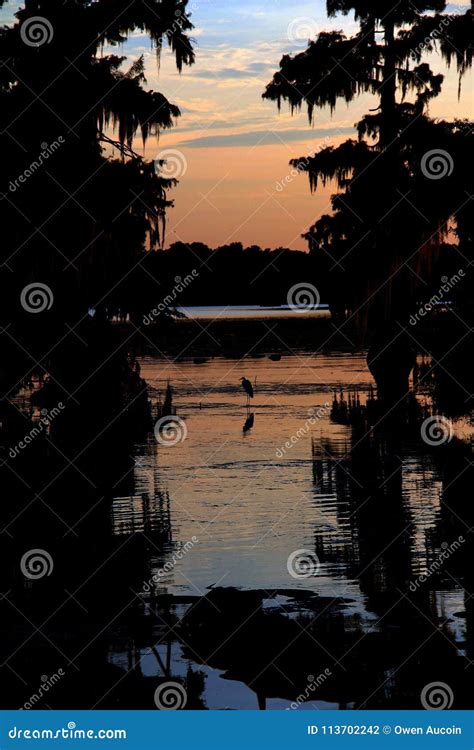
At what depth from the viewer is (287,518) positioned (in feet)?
56.9

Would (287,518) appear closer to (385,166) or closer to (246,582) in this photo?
(246,582)

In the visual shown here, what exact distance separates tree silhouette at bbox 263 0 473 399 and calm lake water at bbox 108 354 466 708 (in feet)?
11.3

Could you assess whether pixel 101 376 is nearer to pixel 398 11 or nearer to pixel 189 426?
pixel 189 426

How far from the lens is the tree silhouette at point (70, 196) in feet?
66.3

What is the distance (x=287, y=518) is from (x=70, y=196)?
7.37m

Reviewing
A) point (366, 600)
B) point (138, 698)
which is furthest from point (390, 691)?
point (366, 600)

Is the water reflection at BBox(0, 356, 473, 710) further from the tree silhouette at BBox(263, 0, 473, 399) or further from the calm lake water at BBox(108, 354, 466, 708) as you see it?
the tree silhouette at BBox(263, 0, 473, 399)

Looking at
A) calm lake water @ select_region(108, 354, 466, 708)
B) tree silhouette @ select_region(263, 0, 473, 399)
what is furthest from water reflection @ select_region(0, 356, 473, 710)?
tree silhouette @ select_region(263, 0, 473, 399)

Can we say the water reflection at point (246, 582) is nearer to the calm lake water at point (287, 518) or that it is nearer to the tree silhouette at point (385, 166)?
the calm lake water at point (287, 518)

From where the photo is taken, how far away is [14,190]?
19922 mm

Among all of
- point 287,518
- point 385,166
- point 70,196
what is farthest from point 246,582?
point 385,166

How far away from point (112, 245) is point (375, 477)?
6.75 meters

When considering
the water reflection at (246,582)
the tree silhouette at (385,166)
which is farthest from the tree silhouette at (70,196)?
the tree silhouette at (385,166)

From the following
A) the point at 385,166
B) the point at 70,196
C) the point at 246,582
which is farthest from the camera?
the point at 385,166
